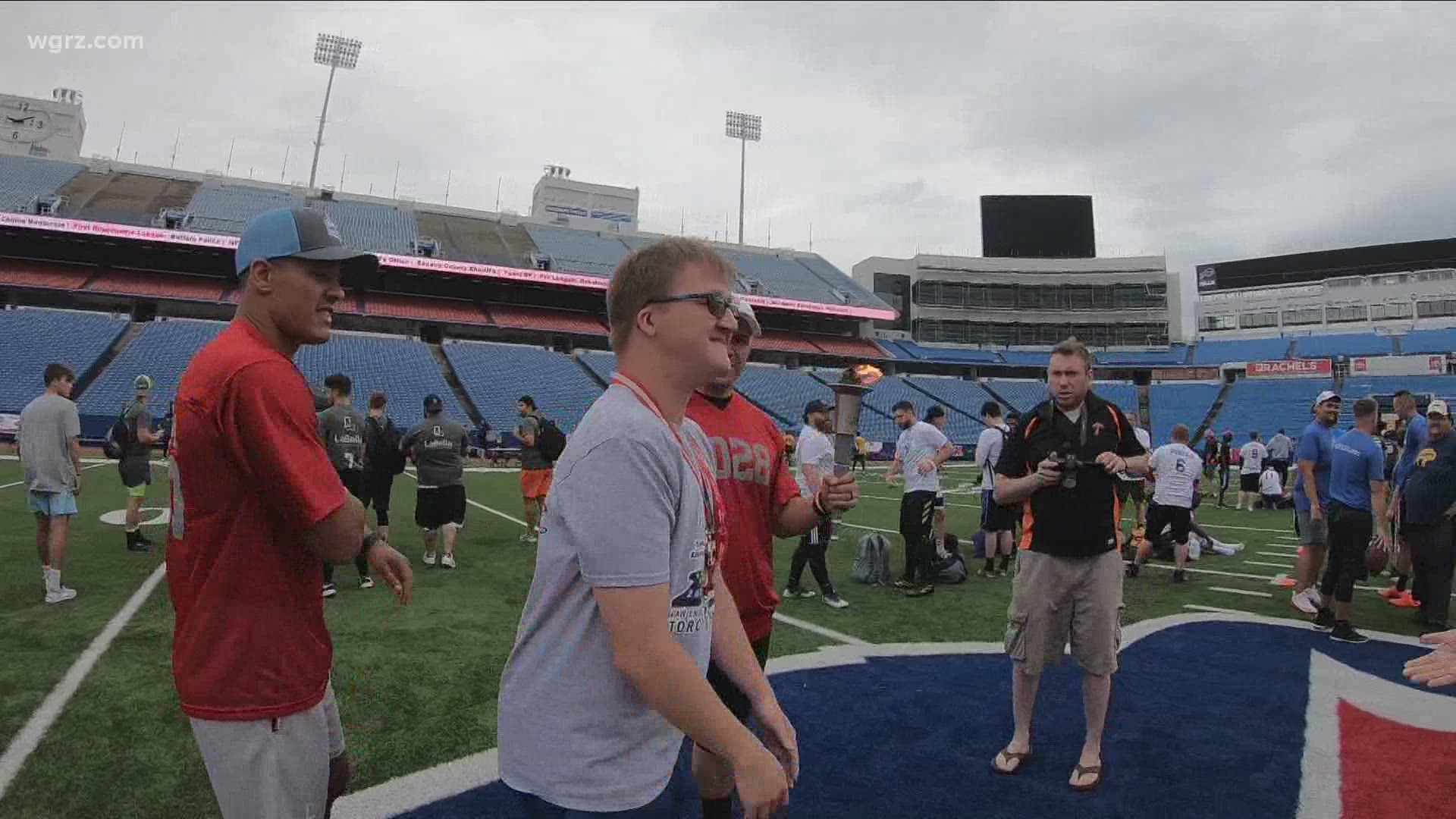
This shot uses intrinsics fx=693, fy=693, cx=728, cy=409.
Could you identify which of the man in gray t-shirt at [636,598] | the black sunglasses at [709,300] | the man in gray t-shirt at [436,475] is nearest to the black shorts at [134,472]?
the man in gray t-shirt at [436,475]

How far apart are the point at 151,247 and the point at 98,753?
140ft

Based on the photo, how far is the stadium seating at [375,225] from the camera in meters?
40.5

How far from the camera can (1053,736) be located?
4.05 metres

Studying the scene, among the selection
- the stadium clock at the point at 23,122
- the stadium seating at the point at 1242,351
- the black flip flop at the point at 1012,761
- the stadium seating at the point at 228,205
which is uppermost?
the stadium clock at the point at 23,122

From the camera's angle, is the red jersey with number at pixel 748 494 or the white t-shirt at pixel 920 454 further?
the white t-shirt at pixel 920 454

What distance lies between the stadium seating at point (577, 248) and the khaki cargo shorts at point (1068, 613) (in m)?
41.2

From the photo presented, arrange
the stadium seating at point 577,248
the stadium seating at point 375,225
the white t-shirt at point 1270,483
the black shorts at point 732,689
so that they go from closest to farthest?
the black shorts at point 732,689
the white t-shirt at point 1270,483
the stadium seating at point 375,225
the stadium seating at point 577,248

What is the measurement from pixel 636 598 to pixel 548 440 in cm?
847

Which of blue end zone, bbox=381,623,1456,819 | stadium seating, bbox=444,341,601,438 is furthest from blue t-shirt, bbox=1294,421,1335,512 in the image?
stadium seating, bbox=444,341,601,438

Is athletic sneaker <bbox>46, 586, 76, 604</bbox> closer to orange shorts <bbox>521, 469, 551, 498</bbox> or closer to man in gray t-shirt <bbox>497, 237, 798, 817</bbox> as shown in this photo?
orange shorts <bbox>521, 469, 551, 498</bbox>

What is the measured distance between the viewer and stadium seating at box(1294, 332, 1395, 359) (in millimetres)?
47531

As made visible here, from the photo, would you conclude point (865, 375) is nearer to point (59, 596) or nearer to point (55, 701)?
point (55, 701)

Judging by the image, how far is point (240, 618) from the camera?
1.69 m

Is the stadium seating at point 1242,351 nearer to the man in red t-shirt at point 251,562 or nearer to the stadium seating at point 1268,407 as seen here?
the stadium seating at point 1268,407
